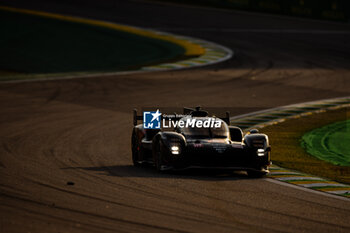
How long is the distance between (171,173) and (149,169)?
3.42ft

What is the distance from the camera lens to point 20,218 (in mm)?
12961

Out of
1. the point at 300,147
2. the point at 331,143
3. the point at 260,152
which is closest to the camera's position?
the point at 260,152

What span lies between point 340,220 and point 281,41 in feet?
129

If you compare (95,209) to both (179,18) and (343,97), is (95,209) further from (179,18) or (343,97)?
(179,18)

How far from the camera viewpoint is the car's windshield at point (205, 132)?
18.2 m

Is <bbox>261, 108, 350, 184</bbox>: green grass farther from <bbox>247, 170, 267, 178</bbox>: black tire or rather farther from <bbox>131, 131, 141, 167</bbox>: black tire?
<bbox>131, 131, 141, 167</bbox>: black tire

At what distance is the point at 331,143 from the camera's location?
23.3m

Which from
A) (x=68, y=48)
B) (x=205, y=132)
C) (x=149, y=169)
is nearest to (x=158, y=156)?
(x=149, y=169)

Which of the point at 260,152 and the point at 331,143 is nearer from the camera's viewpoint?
the point at 260,152

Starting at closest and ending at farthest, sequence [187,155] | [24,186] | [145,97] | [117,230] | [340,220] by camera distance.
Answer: [117,230] → [340,220] → [24,186] → [187,155] → [145,97]

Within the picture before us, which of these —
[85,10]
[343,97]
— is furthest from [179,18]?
[343,97]

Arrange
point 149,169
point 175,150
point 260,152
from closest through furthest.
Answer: point 175,150
point 260,152
point 149,169

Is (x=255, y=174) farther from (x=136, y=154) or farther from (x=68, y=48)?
(x=68, y=48)

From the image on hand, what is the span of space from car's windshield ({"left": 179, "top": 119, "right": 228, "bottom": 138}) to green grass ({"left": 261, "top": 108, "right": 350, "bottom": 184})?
2256 millimetres
